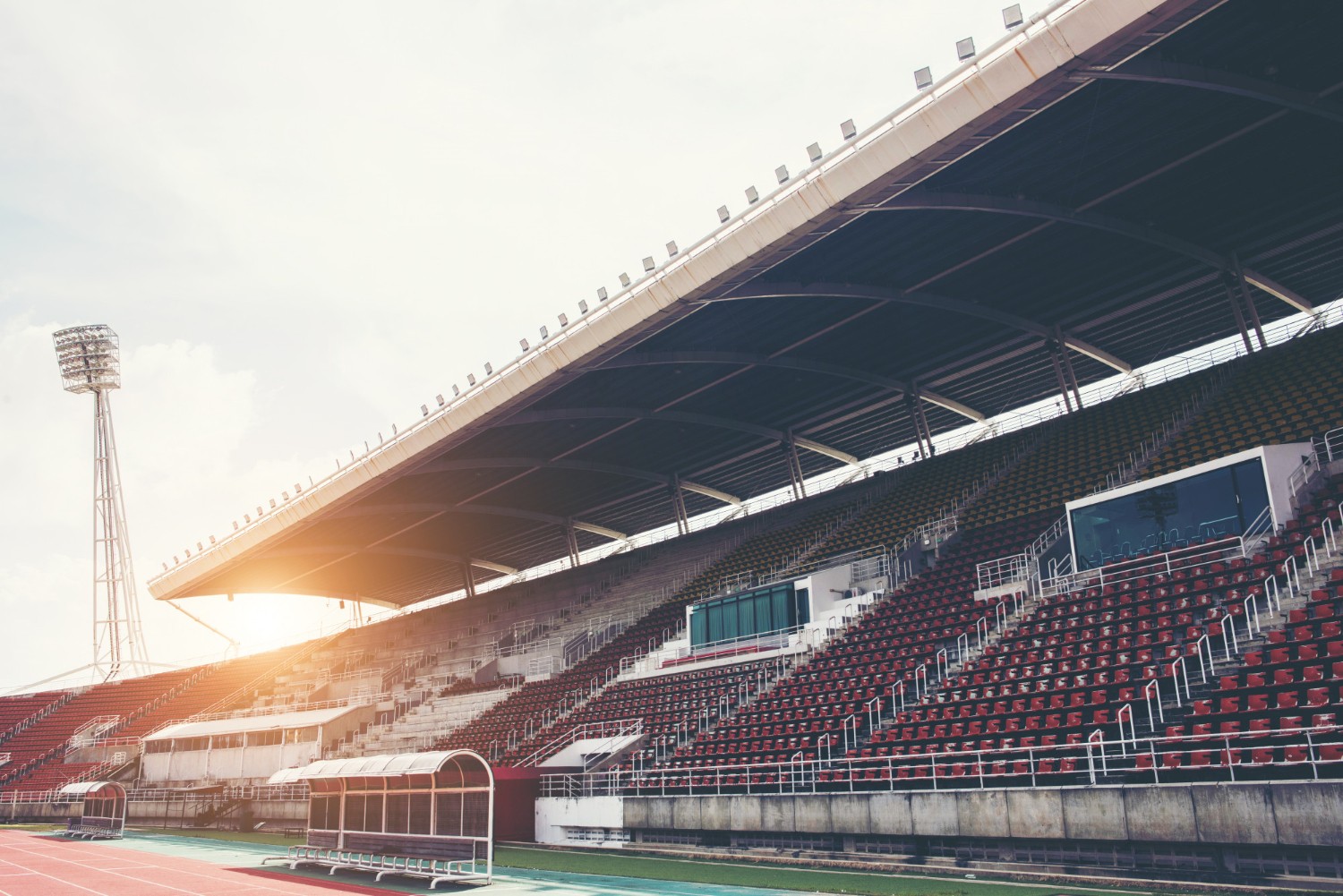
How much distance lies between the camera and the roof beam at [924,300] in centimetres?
2842

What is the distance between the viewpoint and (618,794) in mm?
25688

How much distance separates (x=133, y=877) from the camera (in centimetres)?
2033

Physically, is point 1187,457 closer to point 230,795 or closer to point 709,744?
point 709,744

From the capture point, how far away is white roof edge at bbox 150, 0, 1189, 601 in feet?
62.2

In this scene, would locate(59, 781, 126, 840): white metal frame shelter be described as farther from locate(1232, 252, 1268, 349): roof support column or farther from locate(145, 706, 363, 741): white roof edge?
locate(1232, 252, 1268, 349): roof support column

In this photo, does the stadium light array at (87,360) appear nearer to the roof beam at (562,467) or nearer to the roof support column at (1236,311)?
the roof beam at (562,467)

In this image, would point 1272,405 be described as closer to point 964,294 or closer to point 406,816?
point 964,294

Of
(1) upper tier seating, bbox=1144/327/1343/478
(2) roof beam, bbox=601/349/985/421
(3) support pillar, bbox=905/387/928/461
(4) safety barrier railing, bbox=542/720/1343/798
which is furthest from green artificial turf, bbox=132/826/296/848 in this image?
(1) upper tier seating, bbox=1144/327/1343/478

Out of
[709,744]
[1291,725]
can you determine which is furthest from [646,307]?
[1291,725]

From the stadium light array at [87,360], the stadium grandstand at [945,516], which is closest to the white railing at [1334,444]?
the stadium grandstand at [945,516]

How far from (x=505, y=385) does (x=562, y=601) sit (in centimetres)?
1990

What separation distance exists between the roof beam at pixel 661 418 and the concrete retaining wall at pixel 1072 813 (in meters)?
16.4

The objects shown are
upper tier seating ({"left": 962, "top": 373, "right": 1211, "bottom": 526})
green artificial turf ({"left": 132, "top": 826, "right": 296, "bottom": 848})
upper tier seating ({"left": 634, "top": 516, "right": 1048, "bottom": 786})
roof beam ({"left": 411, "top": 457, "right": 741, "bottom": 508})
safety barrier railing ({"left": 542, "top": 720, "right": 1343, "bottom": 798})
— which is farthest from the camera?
roof beam ({"left": 411, "top": 457, "right": 741, "bottom": 508})

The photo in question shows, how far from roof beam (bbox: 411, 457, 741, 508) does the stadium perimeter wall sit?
18462 mm
